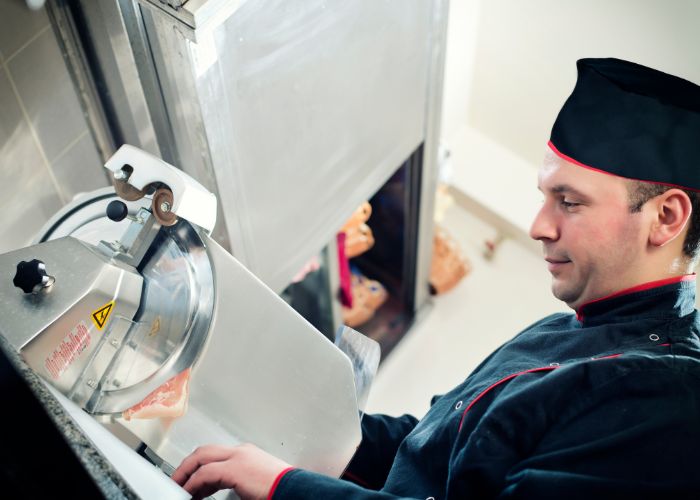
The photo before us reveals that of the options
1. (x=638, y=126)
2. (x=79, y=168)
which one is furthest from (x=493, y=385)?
(x=79, y=168)

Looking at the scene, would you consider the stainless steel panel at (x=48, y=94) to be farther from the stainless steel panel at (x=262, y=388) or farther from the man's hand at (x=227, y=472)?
the man's hand at (x=227, y=472)

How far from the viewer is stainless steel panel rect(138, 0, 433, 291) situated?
1.52 m

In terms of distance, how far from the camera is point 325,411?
1.41 m

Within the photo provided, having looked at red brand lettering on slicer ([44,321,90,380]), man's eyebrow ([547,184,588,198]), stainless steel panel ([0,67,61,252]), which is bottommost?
red brand lettering on slicer ([44,321,90,380])

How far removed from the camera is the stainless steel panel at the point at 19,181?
5.14 feet

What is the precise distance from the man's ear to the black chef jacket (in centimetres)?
9

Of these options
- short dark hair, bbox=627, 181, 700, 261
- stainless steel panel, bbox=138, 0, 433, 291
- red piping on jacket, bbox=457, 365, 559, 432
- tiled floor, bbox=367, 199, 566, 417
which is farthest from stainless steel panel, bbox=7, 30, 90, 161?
tiled floor, bbox=367, 199, 566, 417

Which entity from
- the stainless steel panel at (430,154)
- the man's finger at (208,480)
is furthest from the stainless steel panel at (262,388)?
the stainless steel panel at (430,154)

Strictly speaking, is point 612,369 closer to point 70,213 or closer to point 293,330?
point 293,330

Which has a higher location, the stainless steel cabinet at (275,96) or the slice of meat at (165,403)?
the stainless steel cabinet at (275,96)

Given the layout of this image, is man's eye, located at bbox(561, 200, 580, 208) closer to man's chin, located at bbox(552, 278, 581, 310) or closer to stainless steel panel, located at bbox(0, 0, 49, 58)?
man's chin, located at bbox(552, 278, 581, 310)

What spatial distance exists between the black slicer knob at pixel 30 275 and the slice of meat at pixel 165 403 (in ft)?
0.87

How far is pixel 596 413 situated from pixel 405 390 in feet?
6.91

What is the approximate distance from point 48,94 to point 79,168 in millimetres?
224
